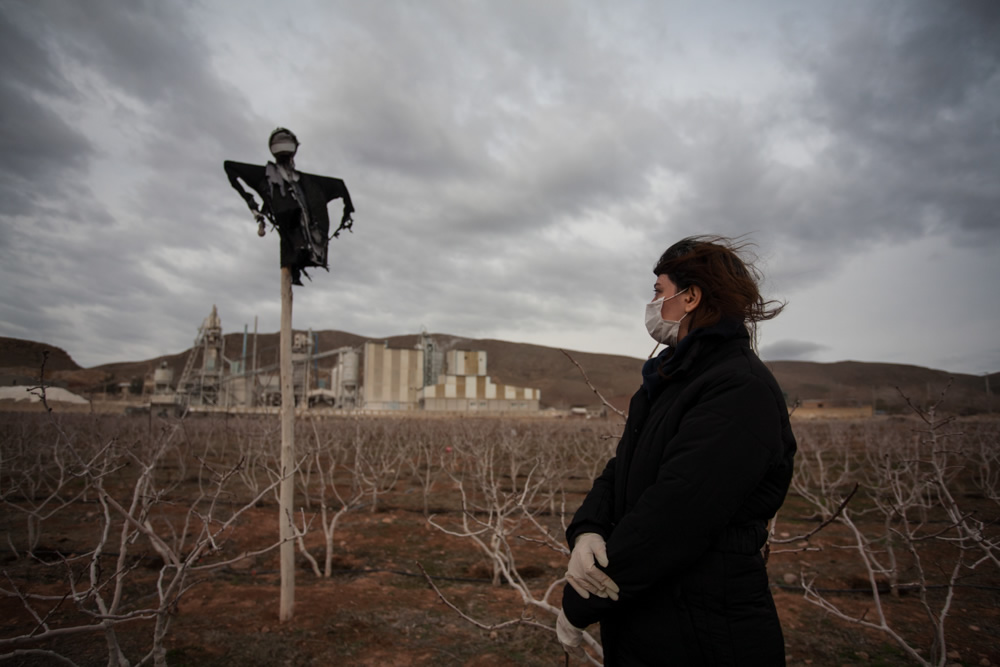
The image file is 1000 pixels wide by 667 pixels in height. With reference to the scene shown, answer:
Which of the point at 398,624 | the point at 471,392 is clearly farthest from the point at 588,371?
the point at 398,624

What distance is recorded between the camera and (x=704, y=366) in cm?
136

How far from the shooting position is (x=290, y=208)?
3893 millimetres

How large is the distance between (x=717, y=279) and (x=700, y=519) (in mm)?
661

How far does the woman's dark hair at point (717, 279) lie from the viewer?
1.44 metres

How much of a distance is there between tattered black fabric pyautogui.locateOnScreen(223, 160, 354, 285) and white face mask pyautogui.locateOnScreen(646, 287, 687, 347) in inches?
120

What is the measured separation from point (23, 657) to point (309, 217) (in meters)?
3.55

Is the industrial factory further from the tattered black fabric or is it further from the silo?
the tattered black fabric

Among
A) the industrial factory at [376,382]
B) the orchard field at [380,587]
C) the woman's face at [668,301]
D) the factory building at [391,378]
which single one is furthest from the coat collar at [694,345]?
the factory building at [391,378]

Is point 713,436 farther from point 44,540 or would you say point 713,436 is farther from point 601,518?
point 44,540

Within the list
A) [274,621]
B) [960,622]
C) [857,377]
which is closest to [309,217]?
[274,621]

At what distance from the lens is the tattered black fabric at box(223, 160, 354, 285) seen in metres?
3.90

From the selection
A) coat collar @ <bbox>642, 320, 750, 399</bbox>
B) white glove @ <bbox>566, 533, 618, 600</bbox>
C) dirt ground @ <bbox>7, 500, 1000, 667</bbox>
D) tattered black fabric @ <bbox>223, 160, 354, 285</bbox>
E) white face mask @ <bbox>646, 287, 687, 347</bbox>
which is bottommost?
dirt ground @ <bbox>7, 500, 1000, 667</bbox>

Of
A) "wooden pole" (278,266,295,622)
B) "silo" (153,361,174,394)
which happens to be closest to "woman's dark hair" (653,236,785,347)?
"wooden pole" (278,266,295,622)

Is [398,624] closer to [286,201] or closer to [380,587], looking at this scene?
[380,587]
